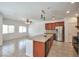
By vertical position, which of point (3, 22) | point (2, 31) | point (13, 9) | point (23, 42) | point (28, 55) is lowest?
point (28, 55)

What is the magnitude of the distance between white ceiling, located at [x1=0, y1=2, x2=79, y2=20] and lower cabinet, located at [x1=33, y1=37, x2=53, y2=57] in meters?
0.39

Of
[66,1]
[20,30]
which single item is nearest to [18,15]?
[20,30]

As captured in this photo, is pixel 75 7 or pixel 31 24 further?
pixel 31 24

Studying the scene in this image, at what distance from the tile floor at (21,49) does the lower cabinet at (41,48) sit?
0.08m

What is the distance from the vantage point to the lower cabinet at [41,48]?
136 cm

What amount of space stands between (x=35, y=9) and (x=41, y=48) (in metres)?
0.57

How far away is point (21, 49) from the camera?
137cm

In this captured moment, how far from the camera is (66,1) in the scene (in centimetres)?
126

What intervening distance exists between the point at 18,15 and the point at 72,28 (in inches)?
29.4

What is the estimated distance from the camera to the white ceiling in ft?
4.17

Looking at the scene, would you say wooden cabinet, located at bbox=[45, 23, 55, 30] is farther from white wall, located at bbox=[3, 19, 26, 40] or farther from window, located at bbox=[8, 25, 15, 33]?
window, located at bbox=[8, 25, 15, 33]

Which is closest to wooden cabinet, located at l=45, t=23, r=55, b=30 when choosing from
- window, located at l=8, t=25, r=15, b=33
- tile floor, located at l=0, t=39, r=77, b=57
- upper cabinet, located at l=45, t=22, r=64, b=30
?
upper cabinet, located at l=45, t=22, r=64, b=30

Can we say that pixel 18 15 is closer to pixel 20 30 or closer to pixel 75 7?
pixel 20 30

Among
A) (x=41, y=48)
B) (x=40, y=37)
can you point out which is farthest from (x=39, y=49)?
(x=40, y=37)
